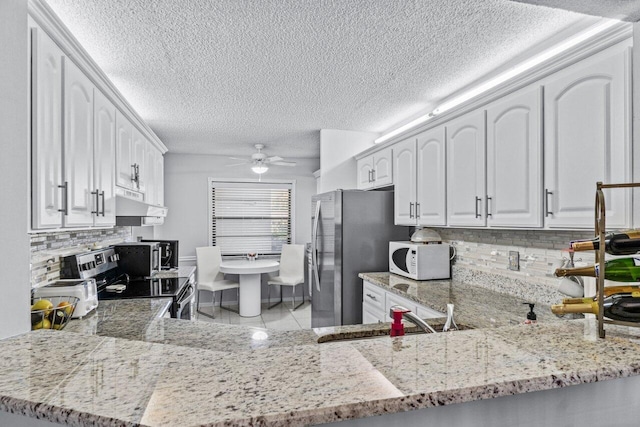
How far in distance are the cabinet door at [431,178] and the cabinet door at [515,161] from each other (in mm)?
475

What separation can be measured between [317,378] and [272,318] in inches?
A: 175

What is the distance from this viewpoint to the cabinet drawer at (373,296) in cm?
287

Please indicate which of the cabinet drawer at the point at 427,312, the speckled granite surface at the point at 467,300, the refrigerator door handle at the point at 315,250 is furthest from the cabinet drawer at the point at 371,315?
the refrigerator door handle at the point at 315,250

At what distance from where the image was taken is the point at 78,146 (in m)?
1.84

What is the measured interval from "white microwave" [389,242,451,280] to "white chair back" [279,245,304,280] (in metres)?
2.64

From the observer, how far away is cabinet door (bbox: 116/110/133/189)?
260 centimetres

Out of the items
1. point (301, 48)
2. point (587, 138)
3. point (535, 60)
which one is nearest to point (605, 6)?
point (587, 138)

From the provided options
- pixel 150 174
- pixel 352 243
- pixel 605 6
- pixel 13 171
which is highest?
pixel 605 6

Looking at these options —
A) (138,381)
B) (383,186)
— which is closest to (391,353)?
(138,381)

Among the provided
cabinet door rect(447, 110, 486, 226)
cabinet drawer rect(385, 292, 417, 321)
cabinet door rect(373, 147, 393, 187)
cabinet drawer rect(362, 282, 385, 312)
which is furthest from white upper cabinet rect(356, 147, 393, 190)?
cabinet drawer rect(385, 292, 417, 321)

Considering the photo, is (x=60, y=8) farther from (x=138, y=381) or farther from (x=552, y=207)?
(x=552, y=207)

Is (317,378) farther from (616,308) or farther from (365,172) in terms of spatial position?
(365,172)

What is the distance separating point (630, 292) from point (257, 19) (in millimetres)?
1893

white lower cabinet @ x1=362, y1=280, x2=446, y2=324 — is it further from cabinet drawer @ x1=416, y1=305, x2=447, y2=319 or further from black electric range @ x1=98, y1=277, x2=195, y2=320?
black electric range @ x1=98, y1=277, x2=195, y2=320
